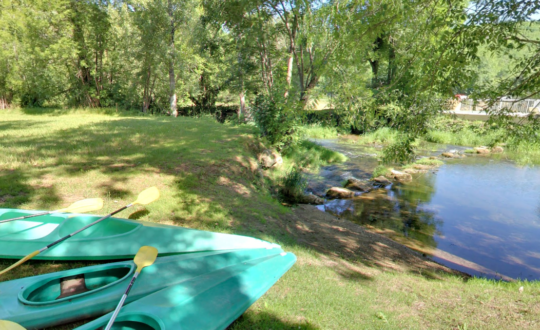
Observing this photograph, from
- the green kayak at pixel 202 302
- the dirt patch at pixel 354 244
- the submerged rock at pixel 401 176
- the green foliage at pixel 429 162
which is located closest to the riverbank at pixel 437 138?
the green foliage at pixel 429 162

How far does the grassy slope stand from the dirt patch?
0.30 meters

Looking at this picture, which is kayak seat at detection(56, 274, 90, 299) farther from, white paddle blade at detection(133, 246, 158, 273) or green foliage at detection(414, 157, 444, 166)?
green foliage at detection(414, 157, 444, 166)

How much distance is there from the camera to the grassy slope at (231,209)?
3137mm

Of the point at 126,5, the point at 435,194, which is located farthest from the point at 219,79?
the point at 435,194

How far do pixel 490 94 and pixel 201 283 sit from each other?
514cm

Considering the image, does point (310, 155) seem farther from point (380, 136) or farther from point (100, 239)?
point (100, 239)

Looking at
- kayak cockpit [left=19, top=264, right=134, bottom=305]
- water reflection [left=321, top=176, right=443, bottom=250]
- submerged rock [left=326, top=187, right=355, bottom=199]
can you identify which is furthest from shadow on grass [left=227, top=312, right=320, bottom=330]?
submerged rock [left=326, top=187, right=355, bottom=199]

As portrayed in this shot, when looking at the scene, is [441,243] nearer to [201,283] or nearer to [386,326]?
[386,326]

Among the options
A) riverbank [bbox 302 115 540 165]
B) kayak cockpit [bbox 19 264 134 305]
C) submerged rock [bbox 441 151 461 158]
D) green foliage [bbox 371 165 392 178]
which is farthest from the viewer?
submerged rock [bbox 441 151 461 158]

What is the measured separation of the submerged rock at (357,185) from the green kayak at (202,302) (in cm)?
773

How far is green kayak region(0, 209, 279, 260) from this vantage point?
345 centimetres

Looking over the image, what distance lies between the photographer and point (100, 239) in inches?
141

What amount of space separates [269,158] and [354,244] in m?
4.80

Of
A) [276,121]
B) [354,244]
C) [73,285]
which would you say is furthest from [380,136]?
[73,285]
